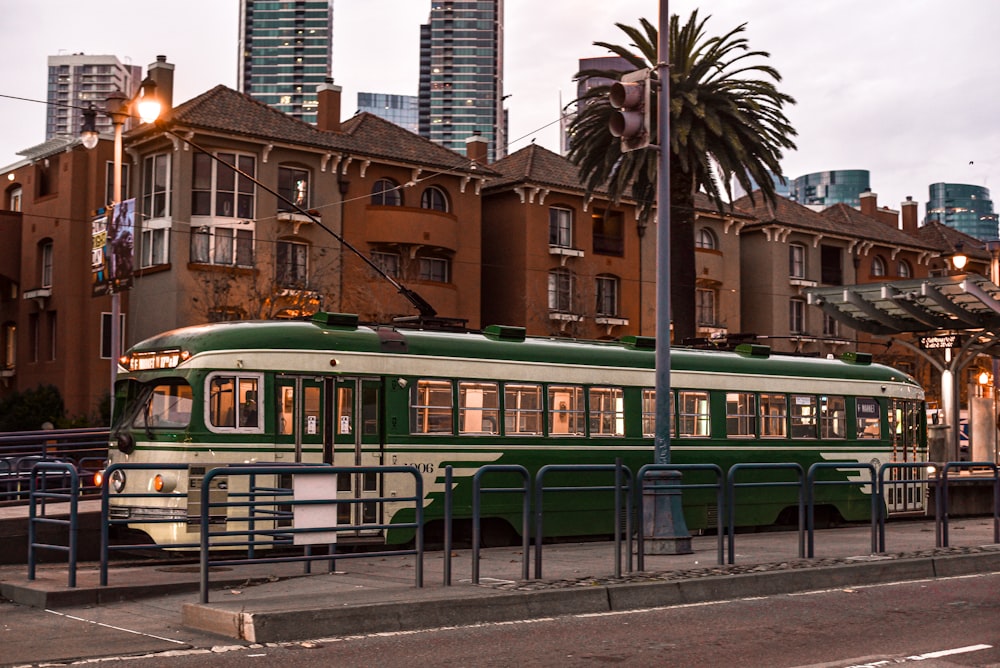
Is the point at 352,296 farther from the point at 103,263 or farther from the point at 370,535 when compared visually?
the point at 370,535

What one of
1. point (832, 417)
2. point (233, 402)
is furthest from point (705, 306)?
point (233, 402)

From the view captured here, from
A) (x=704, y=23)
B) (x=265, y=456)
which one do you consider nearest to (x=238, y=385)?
(x=265, y=456)

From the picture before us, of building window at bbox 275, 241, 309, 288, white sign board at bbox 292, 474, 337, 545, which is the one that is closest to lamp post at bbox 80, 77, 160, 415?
building window at bbox 275, 241, 309, 288

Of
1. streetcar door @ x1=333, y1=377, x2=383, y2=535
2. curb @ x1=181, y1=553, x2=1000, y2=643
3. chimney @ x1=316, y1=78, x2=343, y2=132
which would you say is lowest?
curb @ x1=181, y1=553, x2=1000, y2=643

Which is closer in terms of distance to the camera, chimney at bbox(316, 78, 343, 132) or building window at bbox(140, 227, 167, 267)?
building window at bbox(140, 227, 167, 267)

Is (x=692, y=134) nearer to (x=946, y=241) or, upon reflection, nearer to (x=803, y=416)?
(x=803, y=416)

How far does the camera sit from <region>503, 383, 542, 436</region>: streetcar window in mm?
19719

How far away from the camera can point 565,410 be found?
67.2 ft

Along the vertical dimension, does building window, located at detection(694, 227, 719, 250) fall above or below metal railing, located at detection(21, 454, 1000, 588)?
above

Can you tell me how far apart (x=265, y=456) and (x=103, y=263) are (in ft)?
40.0

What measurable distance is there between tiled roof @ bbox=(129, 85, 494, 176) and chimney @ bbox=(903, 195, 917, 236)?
105 ft

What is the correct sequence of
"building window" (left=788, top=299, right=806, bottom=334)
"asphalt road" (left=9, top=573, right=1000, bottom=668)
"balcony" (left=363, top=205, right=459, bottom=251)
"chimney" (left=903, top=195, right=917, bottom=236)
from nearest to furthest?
"asphalt road" (left=9, top=573, right=1000, bottom=668) → "balcony" (left=363, top=205, right=459, bottom=251) → "building window" (left=788, top=299, right=806, bottom=334) → "chimney" (left=903, top=195, right=917, bottom=236)

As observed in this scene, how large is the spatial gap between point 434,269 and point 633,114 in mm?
33275

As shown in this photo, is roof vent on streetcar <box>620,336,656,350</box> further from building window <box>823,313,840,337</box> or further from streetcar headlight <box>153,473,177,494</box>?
building window <box>823,313,840,337</box>
